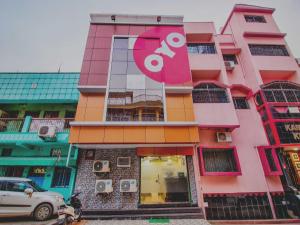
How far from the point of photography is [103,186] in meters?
7.65

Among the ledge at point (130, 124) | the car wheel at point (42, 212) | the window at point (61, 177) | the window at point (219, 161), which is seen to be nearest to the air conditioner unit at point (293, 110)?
the window at point (219, 161)

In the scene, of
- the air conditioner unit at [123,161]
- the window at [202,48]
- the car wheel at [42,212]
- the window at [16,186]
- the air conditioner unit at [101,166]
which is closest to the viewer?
the car wheel at [42,212]

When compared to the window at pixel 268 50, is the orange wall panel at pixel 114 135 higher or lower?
lower

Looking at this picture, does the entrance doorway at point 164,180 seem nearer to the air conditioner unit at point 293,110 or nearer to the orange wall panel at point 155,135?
the orange wall panel at point 155,135

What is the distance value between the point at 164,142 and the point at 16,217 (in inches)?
286

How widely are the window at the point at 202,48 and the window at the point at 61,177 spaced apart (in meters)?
11.7

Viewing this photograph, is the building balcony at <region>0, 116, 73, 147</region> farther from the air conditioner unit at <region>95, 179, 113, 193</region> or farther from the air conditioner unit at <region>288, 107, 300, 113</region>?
the air conditioner unit at <region>288, 107, 300, 113</region>

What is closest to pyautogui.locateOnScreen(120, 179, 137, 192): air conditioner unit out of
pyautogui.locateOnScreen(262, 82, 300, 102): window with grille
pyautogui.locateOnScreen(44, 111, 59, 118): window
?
pyautogui.locateOnScreen(44, 111, 59, 118): window

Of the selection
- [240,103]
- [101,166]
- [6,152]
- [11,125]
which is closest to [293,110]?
[240,103]

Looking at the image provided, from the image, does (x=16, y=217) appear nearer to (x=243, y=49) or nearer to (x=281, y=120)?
(x=281, y=120)

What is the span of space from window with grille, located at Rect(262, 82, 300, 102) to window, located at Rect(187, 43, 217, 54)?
4.53m

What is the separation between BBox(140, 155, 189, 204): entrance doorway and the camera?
7988 millimetres

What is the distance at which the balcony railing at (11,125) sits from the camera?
10041 millimetres

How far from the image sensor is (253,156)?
9.02m
